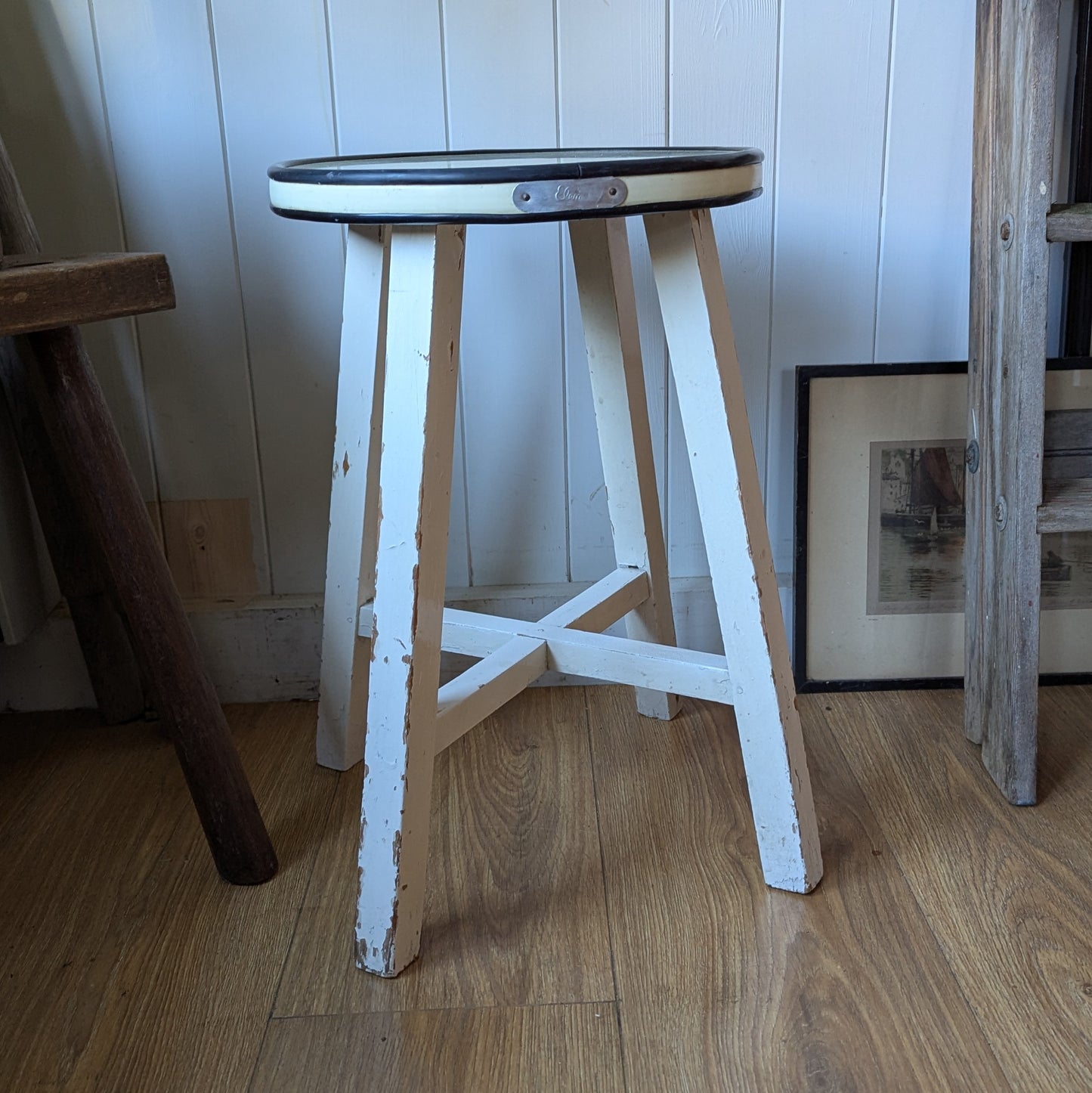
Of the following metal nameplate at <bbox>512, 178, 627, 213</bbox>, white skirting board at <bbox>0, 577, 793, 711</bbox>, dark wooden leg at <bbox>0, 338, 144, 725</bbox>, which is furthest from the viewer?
white skirting board at <bbox>0, 577, 793, 711</bbox>

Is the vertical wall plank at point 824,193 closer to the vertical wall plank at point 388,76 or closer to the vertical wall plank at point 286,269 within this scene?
the vertical wall plank at point 388,76

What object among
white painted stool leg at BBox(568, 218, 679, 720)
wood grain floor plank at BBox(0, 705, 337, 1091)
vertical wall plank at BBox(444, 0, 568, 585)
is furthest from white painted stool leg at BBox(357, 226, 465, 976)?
vertical wall plank at BBox(444, 0, 568, 585)

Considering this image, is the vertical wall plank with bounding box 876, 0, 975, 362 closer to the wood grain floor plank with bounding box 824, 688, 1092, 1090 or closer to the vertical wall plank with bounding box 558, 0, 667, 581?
the vertical wall plank with bounding box 558, 0, 667, 581

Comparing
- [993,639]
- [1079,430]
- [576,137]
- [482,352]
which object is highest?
[576,137]

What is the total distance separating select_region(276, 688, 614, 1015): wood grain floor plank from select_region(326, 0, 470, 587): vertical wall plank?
26cm

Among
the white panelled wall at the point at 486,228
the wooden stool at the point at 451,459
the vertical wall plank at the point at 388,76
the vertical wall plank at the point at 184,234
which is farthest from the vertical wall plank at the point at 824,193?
the vertical wall plank at the point at 184,234

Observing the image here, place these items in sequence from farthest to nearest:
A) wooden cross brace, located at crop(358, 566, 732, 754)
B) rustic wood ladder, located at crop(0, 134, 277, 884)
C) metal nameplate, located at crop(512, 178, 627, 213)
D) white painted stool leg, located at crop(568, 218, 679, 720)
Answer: white painted stool leg, located at crop(568, 218, 679, 720) → wooden cross brace, located at crop(358, 566, 732, 754) → rustic wood ladder, located at crop(0, 134, 277, 884) → metal nameplate, located at crop(512, 178, 627, 213)

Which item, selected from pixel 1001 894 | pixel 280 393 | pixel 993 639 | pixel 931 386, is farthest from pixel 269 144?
pixel 1001 894

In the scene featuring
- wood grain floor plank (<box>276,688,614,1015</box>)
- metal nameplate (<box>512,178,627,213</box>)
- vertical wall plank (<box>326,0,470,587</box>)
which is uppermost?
vertical wall plank (<box>326,0,470,587</box>)

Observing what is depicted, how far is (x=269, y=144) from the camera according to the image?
1181mm

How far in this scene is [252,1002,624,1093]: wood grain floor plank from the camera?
78 centimetres

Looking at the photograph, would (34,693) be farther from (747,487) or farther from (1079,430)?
(1079,430)

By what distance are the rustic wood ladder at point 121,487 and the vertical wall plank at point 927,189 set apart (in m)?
0.76

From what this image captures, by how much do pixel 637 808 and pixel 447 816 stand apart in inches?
7.3
